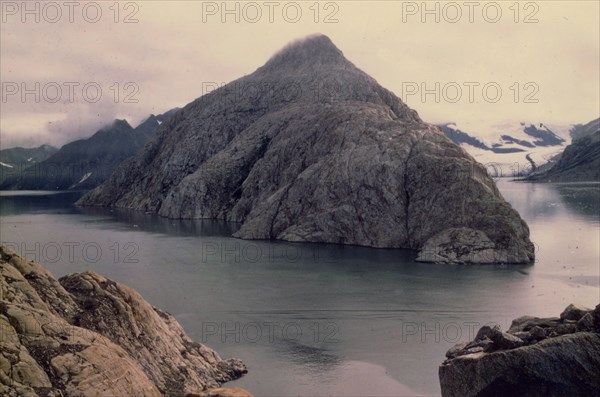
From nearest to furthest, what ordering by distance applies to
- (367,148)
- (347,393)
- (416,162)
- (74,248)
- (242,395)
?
(242,395) < (347,393) < (74,248) < (416,162) < (367,148)

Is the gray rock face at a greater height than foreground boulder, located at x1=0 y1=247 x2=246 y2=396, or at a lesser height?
greater

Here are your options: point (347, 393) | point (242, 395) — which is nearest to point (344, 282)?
point (347, 393)

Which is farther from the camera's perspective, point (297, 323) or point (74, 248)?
point (74, 248)

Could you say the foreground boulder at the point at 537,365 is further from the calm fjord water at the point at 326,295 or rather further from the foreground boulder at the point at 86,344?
the foreground boulder at the point at 86,344

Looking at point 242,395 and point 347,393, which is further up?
point 242,395

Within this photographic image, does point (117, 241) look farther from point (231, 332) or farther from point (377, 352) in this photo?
point (377, 352)

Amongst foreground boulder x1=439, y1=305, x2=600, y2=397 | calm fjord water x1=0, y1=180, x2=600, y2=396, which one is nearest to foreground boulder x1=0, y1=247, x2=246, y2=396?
calm fjord water x1=0, y1=180, x2=600, y2=396

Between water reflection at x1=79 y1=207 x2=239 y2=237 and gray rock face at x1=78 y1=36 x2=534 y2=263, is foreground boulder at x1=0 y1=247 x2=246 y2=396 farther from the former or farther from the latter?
water reflection at x1=79 y1=207 x2=239 y2=237
